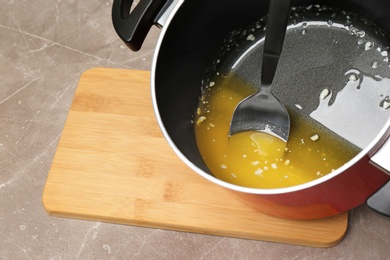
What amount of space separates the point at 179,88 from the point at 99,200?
0.54 feet

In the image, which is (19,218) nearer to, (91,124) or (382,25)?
(91,124)

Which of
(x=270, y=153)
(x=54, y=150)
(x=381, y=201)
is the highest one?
(x=381, y=201)

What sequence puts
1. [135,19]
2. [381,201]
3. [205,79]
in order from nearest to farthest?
[381,201] → [135,19] → [205,79]

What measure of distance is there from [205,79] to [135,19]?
0.13 meters

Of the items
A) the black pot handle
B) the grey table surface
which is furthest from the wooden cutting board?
the black pot handle

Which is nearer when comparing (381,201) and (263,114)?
(381,201)

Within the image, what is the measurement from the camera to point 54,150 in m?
0.79

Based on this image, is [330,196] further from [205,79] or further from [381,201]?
[205,79]

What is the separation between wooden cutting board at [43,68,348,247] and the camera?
2.26ft

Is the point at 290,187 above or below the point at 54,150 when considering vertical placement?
above

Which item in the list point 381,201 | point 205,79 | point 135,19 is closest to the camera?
point 381,201

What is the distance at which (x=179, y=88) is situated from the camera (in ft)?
2.22

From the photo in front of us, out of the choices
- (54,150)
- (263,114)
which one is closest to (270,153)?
(263,114)

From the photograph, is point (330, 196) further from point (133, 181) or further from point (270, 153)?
point (133, 181)
